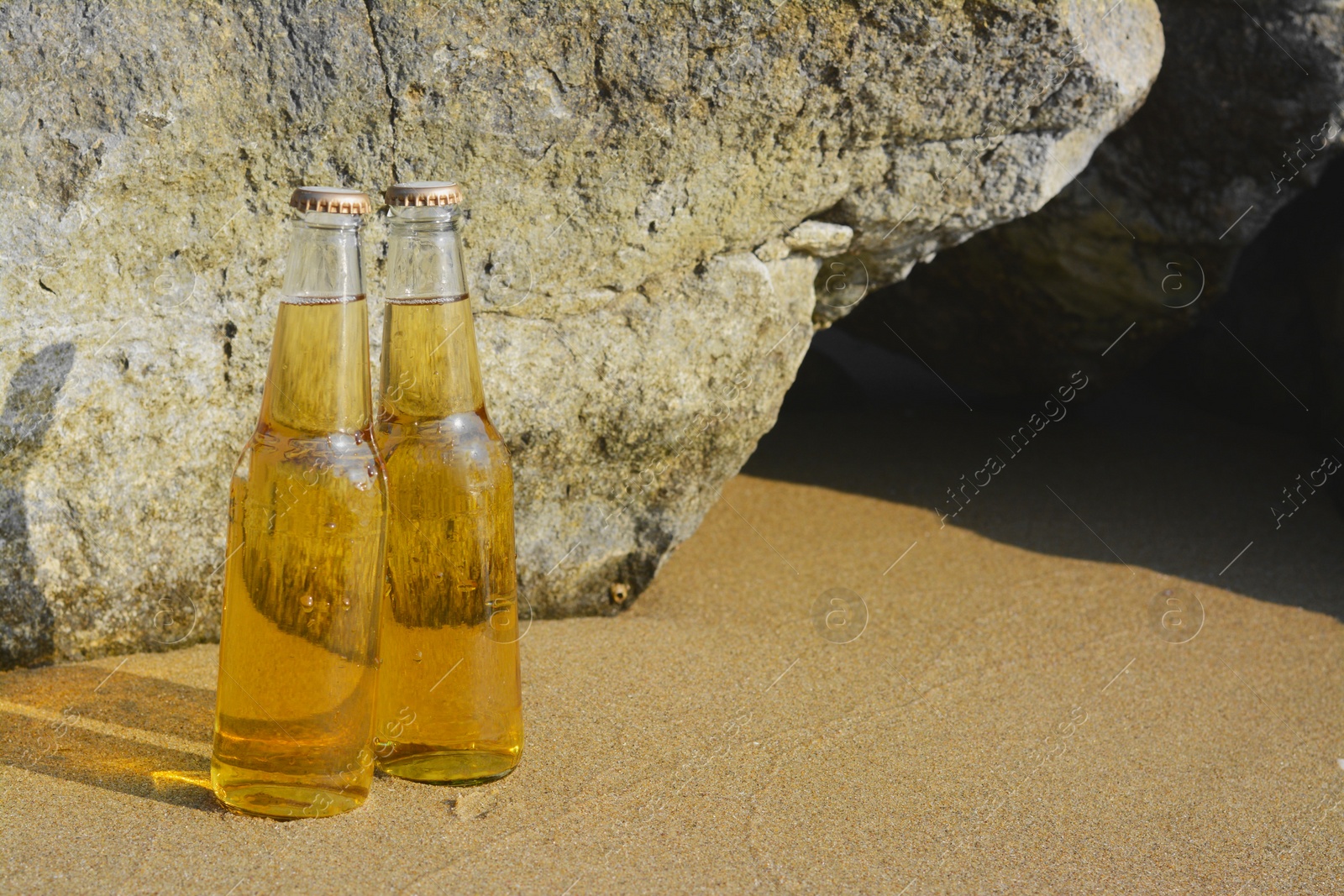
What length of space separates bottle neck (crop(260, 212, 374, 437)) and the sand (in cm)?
64

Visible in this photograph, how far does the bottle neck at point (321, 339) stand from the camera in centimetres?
193

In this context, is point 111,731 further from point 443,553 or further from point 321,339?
point 321,339

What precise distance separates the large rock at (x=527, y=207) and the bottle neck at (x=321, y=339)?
27.1 inches

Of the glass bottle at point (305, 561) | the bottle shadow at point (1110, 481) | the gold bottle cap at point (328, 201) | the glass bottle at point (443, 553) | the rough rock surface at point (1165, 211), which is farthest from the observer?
the rough rock surface at point (1165, 211)

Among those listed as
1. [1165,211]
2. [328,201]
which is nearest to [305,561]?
[328,201]

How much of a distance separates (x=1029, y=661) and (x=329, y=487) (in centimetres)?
169

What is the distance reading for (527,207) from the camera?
277 cm

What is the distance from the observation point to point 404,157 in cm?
265

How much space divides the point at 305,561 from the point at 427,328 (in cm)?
42

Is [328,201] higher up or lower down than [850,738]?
higher up

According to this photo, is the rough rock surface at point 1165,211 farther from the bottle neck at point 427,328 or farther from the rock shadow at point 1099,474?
the bottle neck at point 427,328

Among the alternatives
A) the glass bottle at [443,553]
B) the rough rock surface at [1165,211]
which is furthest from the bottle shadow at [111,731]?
the rough rock surface at [1165,211]

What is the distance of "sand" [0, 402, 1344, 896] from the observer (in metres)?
2.01

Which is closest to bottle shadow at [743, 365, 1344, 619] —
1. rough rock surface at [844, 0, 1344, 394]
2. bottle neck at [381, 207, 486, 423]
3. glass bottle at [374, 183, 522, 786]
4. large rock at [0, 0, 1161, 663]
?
rough rock surface at [844, 0, 1344, 394]
